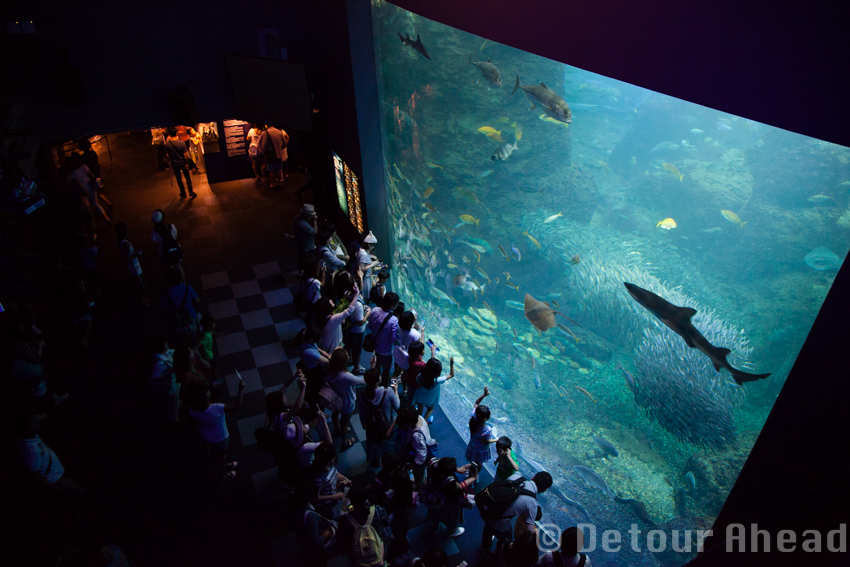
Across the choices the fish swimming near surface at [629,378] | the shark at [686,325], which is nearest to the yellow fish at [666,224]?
the fish swimming near surface at [629,378]

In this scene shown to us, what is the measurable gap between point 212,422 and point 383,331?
2.19m

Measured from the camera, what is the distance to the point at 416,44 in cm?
679

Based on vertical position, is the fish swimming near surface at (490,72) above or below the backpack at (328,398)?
above

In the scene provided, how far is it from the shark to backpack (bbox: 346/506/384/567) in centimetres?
285

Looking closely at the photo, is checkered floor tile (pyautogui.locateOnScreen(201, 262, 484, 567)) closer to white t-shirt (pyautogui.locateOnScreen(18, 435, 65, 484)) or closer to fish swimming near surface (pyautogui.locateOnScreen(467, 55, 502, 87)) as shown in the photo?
white t-shirt (pyautogui.locateOnScreen(18, 435, 65, 484))

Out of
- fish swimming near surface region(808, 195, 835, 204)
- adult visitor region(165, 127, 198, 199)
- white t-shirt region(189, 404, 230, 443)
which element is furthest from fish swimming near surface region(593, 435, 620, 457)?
adult visitor region(165, 127, 198, 199)

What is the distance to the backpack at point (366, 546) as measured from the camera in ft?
12.6

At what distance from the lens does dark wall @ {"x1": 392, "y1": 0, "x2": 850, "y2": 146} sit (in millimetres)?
2256

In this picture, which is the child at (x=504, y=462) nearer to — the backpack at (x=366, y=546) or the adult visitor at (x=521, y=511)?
the adult visitor at (x=521, y=511)

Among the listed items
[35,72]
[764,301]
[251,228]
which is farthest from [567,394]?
[35,72]

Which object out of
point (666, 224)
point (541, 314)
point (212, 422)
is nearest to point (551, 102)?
point (666, 224)

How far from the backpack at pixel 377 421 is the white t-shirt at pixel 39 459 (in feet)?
10.1

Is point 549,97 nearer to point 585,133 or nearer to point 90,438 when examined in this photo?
point 585,133

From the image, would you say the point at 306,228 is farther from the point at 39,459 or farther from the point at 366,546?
the point at 366,546
